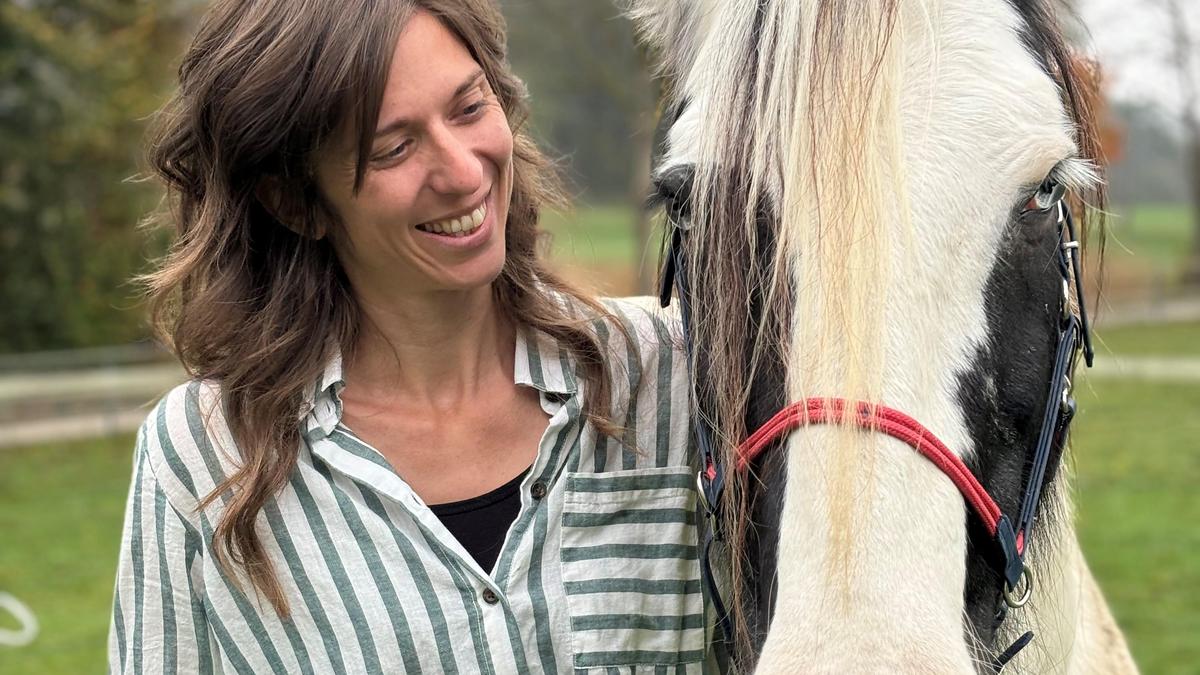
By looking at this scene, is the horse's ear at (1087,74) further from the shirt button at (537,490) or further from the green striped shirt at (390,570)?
the shirt button at (537,490)

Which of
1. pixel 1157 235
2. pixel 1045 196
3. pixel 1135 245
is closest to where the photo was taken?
pixel 1045 196

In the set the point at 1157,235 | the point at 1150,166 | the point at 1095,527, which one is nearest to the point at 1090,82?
the point at 1095,527

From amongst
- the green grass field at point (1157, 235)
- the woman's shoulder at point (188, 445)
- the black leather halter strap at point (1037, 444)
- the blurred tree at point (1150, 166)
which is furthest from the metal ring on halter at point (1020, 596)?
the blurred tree at point (1150, 166)

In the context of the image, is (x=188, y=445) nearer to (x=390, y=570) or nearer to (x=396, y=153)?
(x=390, y=570)

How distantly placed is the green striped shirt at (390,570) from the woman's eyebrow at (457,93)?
391 mm

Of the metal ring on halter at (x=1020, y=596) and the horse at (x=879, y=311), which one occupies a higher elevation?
the horse at (x=879, y=311)

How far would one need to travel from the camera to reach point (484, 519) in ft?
6.19

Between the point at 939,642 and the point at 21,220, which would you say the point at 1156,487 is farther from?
the point at 21,220

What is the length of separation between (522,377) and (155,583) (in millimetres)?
627

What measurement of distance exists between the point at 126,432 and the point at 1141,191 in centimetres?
3460

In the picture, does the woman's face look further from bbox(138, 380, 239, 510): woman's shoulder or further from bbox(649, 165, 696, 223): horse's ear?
bbox(138, 380, 239, 510): woman's shoulder

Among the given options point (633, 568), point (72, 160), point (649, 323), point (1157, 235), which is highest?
point (1157, 235)

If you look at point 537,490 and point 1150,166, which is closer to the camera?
point 537,490

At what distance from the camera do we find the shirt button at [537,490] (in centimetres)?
186
